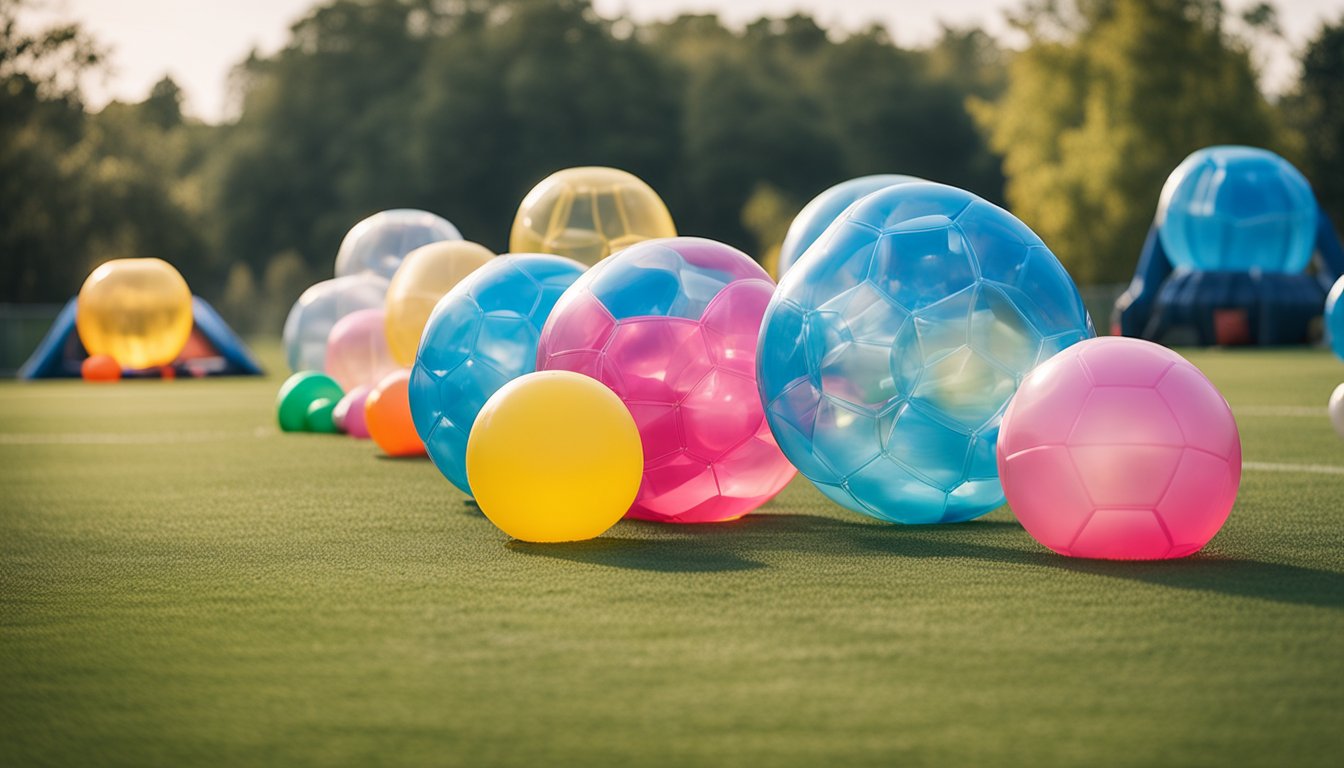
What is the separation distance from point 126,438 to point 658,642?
11401 millimetres

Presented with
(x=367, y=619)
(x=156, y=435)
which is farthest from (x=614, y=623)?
(x=156, y=435)

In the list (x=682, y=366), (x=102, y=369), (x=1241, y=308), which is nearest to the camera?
(x=682, y=366)

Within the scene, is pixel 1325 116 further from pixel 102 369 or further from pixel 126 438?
pixel 126 438

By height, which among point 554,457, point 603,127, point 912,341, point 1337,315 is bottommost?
point 1337,315

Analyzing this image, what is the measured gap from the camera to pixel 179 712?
14.6 ft

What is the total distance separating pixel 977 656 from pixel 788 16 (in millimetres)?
82717

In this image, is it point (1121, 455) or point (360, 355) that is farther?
point (360, 355)

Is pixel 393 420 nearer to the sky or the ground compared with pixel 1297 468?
nearer to the ground

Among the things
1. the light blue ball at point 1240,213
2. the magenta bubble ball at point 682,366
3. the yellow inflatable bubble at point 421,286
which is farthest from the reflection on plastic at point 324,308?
the light blue ball at point 1240,213

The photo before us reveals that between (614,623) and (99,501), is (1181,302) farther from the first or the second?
(614,623)

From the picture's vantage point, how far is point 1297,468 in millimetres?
10320

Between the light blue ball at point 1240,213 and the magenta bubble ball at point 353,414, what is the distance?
2012 centimetres

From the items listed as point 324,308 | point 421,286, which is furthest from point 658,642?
point 324,308

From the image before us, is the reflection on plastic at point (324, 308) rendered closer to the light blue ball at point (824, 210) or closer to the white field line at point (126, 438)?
the white field line at point (126, 438)
